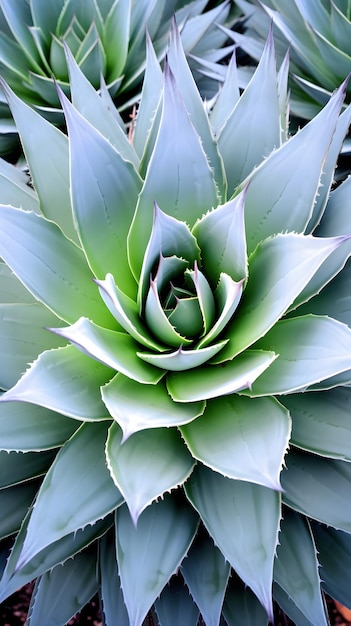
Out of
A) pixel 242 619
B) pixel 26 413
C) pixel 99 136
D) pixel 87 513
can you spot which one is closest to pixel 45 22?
pixel 99 136

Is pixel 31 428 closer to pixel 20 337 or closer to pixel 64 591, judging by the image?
pixel 20 337

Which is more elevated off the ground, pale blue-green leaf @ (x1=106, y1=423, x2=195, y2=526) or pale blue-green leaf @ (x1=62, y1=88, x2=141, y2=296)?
pale blue-green leaf @ (x1=62, y1=88, x2=141, y2=296)

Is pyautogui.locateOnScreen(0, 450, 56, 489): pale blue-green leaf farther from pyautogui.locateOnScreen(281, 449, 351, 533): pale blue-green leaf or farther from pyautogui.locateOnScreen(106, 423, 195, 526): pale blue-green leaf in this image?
pyautogui.locateOnScreen(281, 449, 351, 533): pale blue-green leaf

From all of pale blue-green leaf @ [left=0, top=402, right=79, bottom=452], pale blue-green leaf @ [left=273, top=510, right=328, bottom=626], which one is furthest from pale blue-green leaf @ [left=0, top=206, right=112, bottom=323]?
pale blue-green leaf @ [left=273, top=510, right=328, bottom=626]

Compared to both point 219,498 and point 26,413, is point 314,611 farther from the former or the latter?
point 26,413

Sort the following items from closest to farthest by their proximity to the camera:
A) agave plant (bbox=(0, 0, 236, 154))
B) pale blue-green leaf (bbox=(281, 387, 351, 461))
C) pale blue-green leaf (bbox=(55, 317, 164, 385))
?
pale blue-green leaf (bbox=(55, 317, 164, 385)), pale blue-green leaf (bbox=(281, 387, 351, 461)), agave plant (bbox=(0, 0, 236, 154))

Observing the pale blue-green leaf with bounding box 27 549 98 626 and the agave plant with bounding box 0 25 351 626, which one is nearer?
the agave plant with bounding box 0 25 351 626
